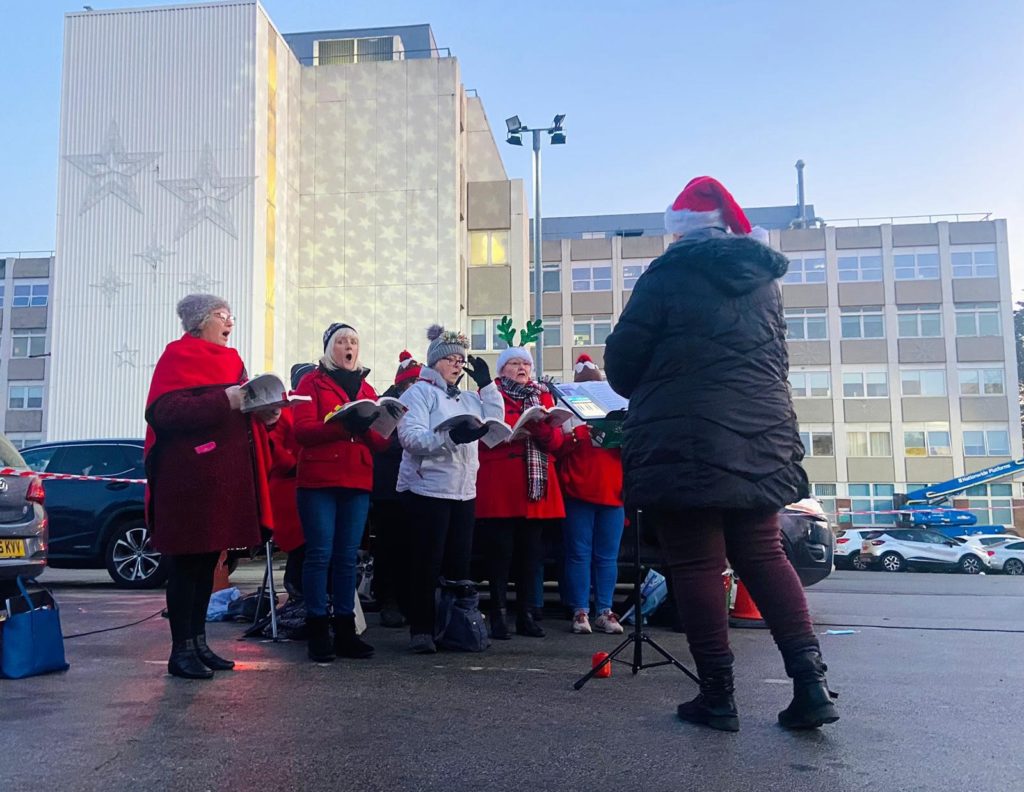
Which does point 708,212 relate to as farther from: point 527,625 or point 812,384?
→ point 812,384

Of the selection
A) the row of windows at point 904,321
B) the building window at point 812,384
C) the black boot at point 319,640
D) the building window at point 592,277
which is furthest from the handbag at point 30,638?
the building window at point 592,277

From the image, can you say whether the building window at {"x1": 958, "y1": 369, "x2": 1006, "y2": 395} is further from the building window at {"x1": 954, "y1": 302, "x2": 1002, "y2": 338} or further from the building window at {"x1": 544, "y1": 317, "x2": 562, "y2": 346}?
the building window at {"x1": 544, "y1": 317, "x2": 562, "y2": 346}

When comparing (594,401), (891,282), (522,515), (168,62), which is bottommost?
(522,515)

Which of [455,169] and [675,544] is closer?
[675,544]

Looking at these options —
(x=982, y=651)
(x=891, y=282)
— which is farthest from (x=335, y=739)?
(x=891, y=282)

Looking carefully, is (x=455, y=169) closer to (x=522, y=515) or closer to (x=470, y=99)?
(x=470, y=99)

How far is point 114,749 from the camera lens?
3.19 meters

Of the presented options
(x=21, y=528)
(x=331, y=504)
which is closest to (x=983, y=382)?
(x=331, y=504)

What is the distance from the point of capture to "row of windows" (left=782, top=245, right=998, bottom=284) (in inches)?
1861

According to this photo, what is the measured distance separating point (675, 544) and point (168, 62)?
114 ft

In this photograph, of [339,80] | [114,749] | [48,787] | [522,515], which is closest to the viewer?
[48,787]

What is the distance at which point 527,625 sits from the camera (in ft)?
20.1

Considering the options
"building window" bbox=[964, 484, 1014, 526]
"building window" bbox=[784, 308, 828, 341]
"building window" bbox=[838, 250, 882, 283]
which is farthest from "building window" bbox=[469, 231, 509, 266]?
"building window" bbox=[964, 484, 1014, 526]

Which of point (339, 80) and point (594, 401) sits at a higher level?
point (339, 80)
